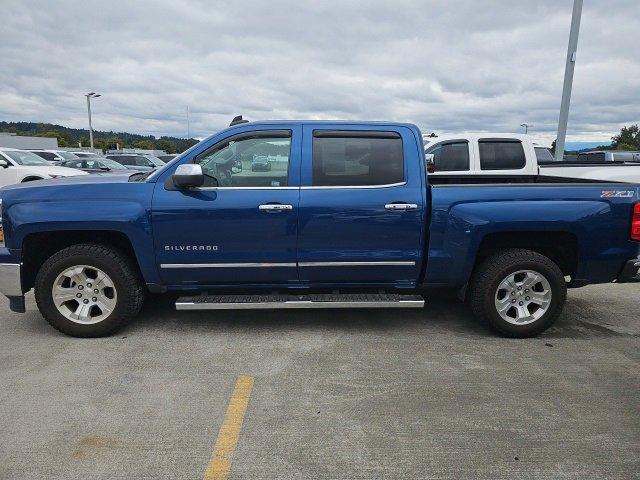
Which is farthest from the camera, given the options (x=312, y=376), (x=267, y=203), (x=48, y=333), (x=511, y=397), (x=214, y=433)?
A: (x=48, y=333)

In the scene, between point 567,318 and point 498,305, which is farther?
point 567,318

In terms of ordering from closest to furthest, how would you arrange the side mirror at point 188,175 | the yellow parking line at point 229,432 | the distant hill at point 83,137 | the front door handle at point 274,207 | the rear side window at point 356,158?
1. the yellow parking line at point 229,432
2. the side mirror at point 188,175
3. the front door handle at point 274,207
4. the rear side window at point 356,158
5. the distant hill at point 83,137

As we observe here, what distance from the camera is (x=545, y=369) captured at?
3.59 meters

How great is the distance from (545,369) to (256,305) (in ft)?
7.69

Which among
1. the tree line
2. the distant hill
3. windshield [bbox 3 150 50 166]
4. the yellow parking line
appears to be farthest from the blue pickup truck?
the distant hill

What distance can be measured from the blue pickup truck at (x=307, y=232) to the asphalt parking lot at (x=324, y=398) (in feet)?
1.17

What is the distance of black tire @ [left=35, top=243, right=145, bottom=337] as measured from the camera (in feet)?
13.0

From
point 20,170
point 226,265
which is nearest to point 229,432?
point 226,265

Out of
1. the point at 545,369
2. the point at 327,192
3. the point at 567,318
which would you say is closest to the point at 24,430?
the point at 327,192

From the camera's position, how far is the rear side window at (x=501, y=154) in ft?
25.8

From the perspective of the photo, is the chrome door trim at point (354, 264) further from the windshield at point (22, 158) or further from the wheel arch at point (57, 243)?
the windshield at point (22, 158)

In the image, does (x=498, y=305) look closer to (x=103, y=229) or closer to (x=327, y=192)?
(x=327, y=192)

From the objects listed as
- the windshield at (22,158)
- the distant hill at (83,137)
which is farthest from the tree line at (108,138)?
the windshield at (22,158)

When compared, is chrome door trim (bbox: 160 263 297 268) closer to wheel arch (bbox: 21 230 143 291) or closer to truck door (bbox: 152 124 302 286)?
truck door (bbox: 152 124 302 286)
